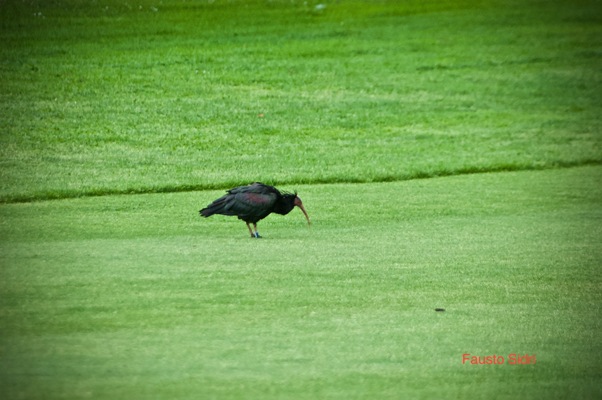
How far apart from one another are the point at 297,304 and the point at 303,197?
21.0 ft

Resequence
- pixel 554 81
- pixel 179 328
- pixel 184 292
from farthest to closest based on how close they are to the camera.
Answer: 1. pixel 554 81
2. pixel 184 292
3. pixel 179 328

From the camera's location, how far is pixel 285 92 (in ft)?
69.4

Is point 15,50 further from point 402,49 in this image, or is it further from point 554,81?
point 554,81

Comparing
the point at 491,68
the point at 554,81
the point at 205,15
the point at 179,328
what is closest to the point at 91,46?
the point at 205,15

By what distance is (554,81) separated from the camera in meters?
Answer: 23.2

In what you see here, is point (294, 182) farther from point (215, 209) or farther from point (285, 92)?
point (285, 92)

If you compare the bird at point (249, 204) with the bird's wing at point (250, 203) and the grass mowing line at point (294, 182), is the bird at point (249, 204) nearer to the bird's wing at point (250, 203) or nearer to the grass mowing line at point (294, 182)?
the bird's wing at point (250, 203)

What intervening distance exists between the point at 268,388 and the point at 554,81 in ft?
61.6

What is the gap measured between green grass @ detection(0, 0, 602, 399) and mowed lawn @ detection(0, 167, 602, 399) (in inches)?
1.1

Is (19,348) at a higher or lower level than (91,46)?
lower

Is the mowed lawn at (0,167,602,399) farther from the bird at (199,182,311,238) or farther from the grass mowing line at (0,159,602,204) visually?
the grass mowing line at (0,159,602,204)

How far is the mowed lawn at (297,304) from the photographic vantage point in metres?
6.19

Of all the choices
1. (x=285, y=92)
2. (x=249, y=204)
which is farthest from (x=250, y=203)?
(x=285, y=92)

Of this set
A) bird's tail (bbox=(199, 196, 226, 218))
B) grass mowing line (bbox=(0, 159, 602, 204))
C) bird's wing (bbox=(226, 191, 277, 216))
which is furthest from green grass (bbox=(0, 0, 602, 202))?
bird's wing (bbox=(226, 191, 277, 216))
